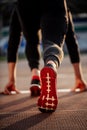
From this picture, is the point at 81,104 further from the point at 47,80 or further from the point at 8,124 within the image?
the point at 8,124

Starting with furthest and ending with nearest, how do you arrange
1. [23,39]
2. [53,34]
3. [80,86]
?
[23,39]
[80,86]
[53,34]

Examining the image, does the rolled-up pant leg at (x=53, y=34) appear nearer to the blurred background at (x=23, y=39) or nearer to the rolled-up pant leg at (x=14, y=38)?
the blurred background at (x=23, y=39)

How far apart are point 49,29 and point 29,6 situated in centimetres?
35

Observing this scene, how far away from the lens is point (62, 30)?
2449 mm

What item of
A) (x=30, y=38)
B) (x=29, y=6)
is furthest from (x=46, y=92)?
(x=30, y=38)

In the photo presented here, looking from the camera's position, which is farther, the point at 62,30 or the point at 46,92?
the point at 62,30

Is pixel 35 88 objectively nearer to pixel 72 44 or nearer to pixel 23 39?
pixel 72 44

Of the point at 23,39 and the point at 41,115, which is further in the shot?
the point at 23,39

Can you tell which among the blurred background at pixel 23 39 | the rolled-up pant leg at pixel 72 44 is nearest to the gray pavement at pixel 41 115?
the rolled-up pant leg at pixel 72 44

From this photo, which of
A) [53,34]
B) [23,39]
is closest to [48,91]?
[53,34]

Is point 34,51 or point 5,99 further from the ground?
point 34,51

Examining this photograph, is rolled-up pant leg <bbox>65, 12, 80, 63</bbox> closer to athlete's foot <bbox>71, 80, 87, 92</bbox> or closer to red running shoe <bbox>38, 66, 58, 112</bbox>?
athlete's foot <bbox>71, 80, 87, 92</bbox>

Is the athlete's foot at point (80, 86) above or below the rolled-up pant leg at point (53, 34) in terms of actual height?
below

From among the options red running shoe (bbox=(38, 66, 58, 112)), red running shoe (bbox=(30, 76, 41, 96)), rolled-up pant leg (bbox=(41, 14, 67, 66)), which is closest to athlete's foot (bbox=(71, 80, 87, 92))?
red running shoe (bbox=(30, 76, 41, 96))
